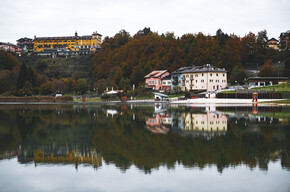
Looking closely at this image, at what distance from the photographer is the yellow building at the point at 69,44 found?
559 feet

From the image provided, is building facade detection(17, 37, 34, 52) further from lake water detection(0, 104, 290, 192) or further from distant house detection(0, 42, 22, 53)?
lake water detection(0, 104, 290, 192)

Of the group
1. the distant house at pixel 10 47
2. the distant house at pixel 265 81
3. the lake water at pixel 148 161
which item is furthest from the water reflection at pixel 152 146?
the distant house at pixel 10 47

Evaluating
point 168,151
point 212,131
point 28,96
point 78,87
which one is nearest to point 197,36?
point 78,87

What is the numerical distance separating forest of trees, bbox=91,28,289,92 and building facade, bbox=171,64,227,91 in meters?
2.86

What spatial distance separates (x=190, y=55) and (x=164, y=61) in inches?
400

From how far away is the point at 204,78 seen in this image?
81812 mm

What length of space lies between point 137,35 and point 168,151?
432 ft

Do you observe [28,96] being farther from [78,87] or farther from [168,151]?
[168,151]

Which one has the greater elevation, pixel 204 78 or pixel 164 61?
pixel 164 61

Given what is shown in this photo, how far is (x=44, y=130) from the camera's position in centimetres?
2367

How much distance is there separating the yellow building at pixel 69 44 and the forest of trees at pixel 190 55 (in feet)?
154

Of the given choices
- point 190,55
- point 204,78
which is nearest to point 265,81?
point 204,78

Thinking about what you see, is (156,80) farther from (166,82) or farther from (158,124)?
(158,124)

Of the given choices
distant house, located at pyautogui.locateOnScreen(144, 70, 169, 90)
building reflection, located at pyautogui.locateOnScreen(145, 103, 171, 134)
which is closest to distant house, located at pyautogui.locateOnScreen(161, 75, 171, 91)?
distant house, located at pyautogui.locateOnScreen(144, 70, 169, 90)
